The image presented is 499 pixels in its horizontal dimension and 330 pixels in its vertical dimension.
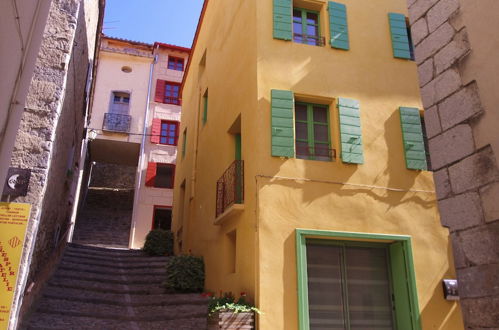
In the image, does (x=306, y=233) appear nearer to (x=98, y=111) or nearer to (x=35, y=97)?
(x=35, y=97)

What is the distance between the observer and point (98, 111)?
66.4ft

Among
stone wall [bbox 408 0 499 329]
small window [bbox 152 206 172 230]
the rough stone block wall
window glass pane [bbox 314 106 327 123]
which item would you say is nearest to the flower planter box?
stone wall [bbox 408 0 499 329]

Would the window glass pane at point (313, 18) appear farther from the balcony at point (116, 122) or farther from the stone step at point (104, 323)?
the balcony at point (116, 122)

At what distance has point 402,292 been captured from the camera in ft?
24.1

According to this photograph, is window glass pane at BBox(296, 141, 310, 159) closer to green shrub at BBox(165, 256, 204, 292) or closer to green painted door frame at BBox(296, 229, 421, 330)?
green painted door frame at BBox(296, 229, 421, 330)

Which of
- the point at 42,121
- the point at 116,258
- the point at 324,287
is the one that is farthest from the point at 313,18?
the point at 116,258

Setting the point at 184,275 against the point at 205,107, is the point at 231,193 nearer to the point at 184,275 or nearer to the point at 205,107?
the point at 184,275

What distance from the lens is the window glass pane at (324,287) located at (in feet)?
23.0

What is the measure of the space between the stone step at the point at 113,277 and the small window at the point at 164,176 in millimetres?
9843

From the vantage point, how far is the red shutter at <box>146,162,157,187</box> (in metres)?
19.7

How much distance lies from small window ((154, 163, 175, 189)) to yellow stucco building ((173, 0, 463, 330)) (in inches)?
422

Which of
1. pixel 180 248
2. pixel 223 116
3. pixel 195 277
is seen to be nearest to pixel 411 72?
pixel 223 116

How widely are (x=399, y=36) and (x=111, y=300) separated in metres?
8.04

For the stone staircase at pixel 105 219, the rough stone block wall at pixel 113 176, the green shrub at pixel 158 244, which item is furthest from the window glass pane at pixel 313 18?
the rough stone block wall at pixel 113 176
